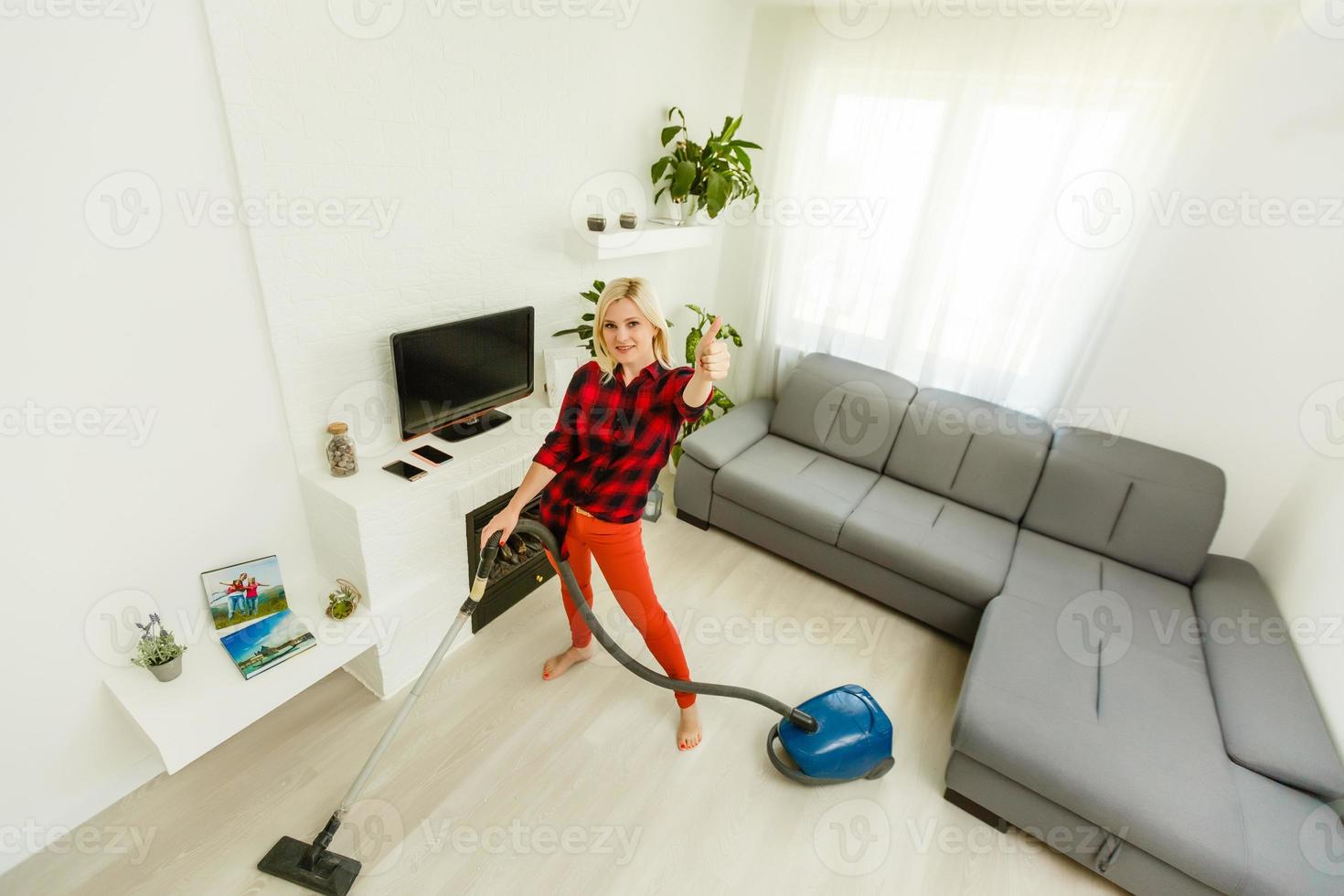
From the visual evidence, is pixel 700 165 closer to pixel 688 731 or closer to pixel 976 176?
pixel 976 176

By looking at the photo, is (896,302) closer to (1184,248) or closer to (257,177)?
(1184,248)

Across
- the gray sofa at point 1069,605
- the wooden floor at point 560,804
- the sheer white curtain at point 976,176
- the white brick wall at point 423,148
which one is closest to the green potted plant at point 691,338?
the white brick wall at point 423,148

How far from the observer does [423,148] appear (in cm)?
201

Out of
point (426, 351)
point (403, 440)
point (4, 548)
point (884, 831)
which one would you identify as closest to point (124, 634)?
point (4, 548)

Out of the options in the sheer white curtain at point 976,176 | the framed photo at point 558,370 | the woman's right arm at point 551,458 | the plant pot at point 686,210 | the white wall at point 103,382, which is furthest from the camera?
the plant pot at point 686,210

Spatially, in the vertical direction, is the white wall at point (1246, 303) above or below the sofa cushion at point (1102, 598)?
above

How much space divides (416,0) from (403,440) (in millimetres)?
1433

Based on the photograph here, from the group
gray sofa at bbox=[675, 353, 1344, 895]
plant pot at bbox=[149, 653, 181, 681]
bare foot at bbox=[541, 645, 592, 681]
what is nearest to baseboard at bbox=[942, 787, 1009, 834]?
gray sofa at bbox=[675, 353, 1344, 895]

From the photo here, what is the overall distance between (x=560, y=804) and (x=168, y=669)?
3.95ft

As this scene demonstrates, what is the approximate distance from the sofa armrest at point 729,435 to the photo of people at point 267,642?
1.87 meters

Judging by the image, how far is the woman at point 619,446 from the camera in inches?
66.1

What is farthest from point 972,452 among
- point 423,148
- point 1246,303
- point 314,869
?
point 314,869

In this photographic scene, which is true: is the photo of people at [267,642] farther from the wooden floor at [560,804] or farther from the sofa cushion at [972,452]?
the sofa cushion at [972,452]

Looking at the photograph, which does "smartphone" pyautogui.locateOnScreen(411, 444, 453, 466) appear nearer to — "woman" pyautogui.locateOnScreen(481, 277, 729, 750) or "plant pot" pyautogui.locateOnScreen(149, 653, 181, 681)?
"woman" pyautogui.locateOnScreen(481, 277, 729, 750)
